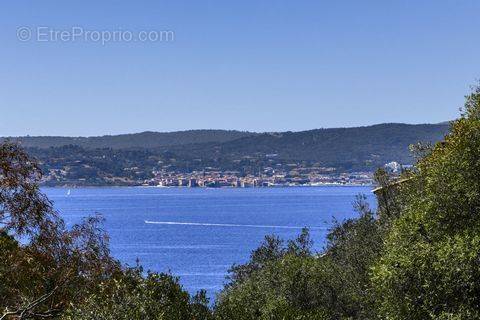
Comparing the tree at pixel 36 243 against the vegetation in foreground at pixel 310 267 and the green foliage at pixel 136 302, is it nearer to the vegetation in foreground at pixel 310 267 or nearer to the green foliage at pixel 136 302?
the vegetation in foreground at pixel 310 267

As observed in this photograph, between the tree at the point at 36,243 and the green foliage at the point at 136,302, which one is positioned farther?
the green foliage at the point at 136,302

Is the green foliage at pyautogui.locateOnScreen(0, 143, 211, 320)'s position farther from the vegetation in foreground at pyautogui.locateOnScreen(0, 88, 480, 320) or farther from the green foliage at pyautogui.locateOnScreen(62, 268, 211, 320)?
the green foliage at pyautogui.locateOnScreen(62, 268, 211, 320)

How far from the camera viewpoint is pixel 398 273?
1247 inches

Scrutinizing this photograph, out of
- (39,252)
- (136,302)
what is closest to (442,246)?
(136,302)

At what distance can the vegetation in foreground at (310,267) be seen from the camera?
68.3 ft

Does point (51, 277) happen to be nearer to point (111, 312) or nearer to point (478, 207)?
point (111, 312)

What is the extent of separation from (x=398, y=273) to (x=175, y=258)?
142 m

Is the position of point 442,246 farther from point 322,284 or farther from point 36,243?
point 322,284

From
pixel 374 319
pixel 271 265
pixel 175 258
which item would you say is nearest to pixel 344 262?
pixel 271 265

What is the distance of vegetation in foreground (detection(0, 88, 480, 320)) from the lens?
2083 cm

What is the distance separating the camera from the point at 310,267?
5512 centimetres

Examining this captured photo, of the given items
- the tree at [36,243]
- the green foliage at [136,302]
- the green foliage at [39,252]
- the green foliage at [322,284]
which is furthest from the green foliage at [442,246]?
the green foliage at [322,284]

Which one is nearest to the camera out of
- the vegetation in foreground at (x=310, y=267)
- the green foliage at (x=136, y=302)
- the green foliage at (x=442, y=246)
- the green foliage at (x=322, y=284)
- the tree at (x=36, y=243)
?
the tree at (x=36, y=243)

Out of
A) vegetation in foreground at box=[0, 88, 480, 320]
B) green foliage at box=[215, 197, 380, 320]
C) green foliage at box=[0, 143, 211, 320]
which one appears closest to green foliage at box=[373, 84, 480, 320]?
vegetation in foreground at box=[0, 88, 480, 320]
